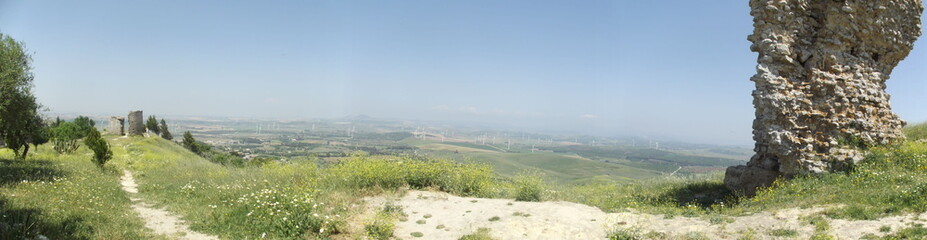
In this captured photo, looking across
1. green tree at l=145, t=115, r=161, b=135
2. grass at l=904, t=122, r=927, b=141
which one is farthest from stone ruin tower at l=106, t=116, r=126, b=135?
grass at l=904, t=122, r=927, b=141

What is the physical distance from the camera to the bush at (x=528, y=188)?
39.7 ft

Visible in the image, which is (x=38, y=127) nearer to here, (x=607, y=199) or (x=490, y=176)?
(x=490, y=176)

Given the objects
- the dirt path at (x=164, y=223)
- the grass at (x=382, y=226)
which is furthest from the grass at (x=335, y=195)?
the dirt path at (x=164, y=223)

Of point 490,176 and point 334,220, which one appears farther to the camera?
point 490,176

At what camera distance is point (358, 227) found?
952 cm

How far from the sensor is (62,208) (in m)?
8.91

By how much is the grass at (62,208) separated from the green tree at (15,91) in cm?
180

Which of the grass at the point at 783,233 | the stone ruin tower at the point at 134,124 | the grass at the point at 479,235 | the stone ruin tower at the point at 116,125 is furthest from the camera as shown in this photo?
the stone ruin tower at the point at 134,124

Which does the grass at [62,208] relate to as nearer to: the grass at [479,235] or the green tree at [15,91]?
the green tree at [15,91]

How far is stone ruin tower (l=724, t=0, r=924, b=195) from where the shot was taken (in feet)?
37.7

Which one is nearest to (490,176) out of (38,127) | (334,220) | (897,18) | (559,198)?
(559,198)

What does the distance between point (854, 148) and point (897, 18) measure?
4448 millimetres

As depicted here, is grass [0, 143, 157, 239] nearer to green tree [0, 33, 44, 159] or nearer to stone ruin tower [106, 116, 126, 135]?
green tree [0, 33, 44, 159]

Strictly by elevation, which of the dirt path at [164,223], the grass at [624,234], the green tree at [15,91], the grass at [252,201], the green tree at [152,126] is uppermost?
the green tree at [15,91]
